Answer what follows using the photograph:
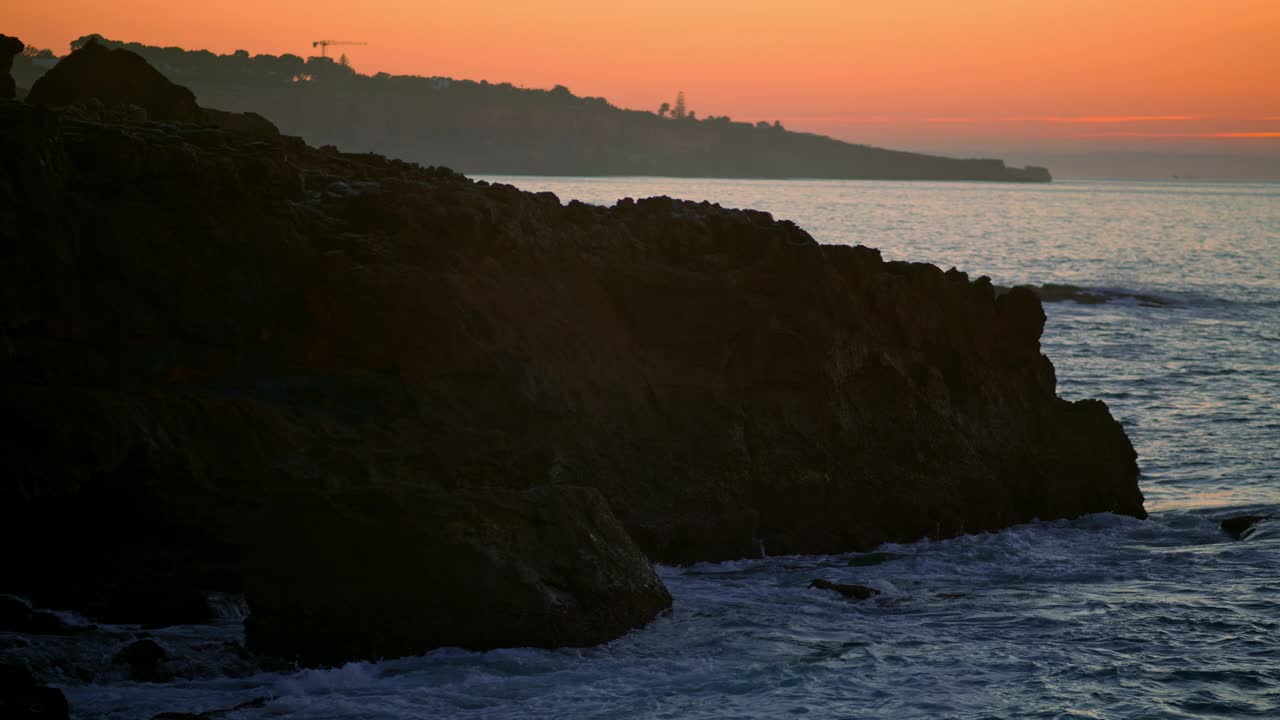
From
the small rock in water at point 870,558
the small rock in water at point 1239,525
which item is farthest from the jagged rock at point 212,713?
the small rock in water at point 1239,525

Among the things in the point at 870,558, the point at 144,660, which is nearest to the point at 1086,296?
the point at 870,558

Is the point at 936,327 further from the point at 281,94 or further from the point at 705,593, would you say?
the point at 281,94

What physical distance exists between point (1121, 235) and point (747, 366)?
91084mm

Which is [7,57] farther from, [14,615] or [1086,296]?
[1086,296]

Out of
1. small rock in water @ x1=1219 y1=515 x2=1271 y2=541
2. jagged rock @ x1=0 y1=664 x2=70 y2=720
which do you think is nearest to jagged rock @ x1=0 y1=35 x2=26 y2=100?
jagged rock @ x1=0 y1=664 x2=70 y2=720

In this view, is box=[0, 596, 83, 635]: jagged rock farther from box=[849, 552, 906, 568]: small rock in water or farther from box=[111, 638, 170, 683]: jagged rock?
box=[849, 552, 906, 568]: small rock in water

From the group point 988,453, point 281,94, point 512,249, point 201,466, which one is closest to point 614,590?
point 201,466

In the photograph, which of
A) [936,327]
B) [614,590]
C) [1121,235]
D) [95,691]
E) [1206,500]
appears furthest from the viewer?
[1121,235]

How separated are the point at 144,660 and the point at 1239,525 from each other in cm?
1294

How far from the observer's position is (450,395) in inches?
531

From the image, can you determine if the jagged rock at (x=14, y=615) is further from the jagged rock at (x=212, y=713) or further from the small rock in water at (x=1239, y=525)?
the small rock in water at (x=1239, y=525)

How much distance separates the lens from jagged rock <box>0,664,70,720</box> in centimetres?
806

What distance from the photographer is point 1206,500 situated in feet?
60.0

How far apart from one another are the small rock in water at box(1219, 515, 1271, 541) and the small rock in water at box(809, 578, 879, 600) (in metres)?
6.06
